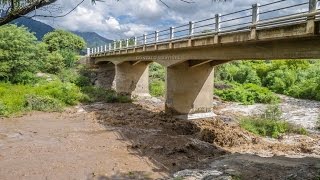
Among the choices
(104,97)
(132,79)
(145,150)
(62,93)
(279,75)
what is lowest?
(145,150)

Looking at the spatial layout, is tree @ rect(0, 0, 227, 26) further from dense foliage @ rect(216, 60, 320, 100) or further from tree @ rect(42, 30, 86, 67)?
tree @ rect(42, 30, 86, 67)

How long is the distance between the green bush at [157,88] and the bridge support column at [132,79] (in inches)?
43.0

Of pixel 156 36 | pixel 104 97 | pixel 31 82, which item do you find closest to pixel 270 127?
pixel 156 36

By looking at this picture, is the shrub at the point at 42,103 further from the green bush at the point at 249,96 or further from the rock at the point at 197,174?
the rock at the point at 197,174

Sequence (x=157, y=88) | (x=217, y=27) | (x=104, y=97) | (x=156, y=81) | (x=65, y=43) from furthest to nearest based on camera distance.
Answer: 1. (x=65, y=43)
2. (x=156, y=81)
3. (x=157, y=88)
4. (x=104, y=97)
5. (x=217, y=27)

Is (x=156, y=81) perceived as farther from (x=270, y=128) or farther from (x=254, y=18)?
(x=254, y=18)

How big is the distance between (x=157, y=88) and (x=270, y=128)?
20316mm

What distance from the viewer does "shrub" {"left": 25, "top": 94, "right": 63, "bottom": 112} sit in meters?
28.0

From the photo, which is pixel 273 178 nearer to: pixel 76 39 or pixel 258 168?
pixel 258 168

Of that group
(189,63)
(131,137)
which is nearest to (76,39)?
(189,63)

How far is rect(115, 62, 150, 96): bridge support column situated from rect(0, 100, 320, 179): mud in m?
12.5

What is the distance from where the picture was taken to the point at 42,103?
94.0 ft

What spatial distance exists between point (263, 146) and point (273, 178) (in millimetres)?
6192

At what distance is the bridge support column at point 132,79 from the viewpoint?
37969 mm
